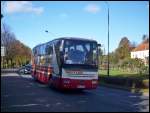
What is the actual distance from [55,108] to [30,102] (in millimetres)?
2806

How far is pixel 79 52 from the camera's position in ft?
85.5

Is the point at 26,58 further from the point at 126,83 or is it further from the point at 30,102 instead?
the point at 30,102

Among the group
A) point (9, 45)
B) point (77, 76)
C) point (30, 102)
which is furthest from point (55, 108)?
point (9, 45)

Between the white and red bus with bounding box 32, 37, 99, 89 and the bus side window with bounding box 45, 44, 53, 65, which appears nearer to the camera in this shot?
the white and red bus with bounding box 32, 37, 99, 89

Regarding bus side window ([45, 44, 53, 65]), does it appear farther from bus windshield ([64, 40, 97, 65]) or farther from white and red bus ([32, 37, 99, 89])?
bus windshield ([64, 40, 97, 65])

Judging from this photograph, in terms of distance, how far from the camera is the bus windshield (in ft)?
85.0

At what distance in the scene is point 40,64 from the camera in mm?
35562

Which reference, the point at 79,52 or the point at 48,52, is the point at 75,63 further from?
the point at 48,52

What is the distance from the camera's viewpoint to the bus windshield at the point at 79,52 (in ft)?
85.0

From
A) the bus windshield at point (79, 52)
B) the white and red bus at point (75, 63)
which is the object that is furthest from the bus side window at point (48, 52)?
the bus windshield at point (79, 52)

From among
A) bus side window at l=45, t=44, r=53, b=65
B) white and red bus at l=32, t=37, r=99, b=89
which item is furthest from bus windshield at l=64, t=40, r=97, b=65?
bus side window at l=45, t=44, r=53, b=65

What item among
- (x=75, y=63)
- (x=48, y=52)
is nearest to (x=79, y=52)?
(x=75, y=63)

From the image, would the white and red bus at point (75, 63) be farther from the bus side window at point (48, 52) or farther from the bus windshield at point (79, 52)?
the bus side window at point (48, 52)

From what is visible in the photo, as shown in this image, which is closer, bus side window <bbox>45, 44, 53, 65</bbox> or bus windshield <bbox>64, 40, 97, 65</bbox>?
bus windshield <bbox>64, 40, 97, 65</bbox>
